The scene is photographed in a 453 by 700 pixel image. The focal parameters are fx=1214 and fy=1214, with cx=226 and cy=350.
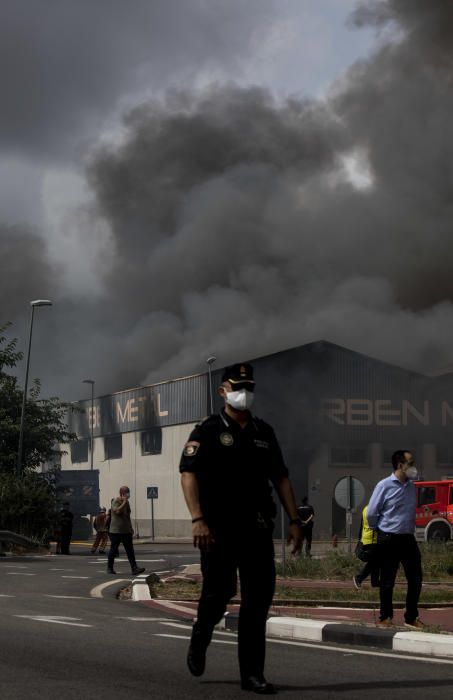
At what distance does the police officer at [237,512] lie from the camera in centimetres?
625

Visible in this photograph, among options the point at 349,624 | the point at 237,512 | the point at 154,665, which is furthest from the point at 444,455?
the point at 237,512

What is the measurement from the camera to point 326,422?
5106cm

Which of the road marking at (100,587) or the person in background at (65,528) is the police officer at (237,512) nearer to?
the road marking at (100,587)

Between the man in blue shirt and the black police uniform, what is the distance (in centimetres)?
366

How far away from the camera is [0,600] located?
1366cm

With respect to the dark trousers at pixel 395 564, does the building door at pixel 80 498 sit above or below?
above

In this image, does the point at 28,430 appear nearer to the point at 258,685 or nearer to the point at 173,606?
the point at 173,606

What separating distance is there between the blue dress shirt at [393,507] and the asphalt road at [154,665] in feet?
4.68

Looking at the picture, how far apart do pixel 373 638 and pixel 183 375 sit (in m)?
50.0

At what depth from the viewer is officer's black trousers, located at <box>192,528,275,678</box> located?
626 cm

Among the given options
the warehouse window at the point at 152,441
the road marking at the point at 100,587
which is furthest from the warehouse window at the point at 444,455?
the road marking at the point at 100,587

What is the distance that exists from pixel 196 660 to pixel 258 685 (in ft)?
1.33

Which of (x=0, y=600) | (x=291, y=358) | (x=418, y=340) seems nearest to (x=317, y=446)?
(x=291, y=358)

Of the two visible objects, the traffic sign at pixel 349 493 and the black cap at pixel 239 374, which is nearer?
the black cap at pixel 239 374
